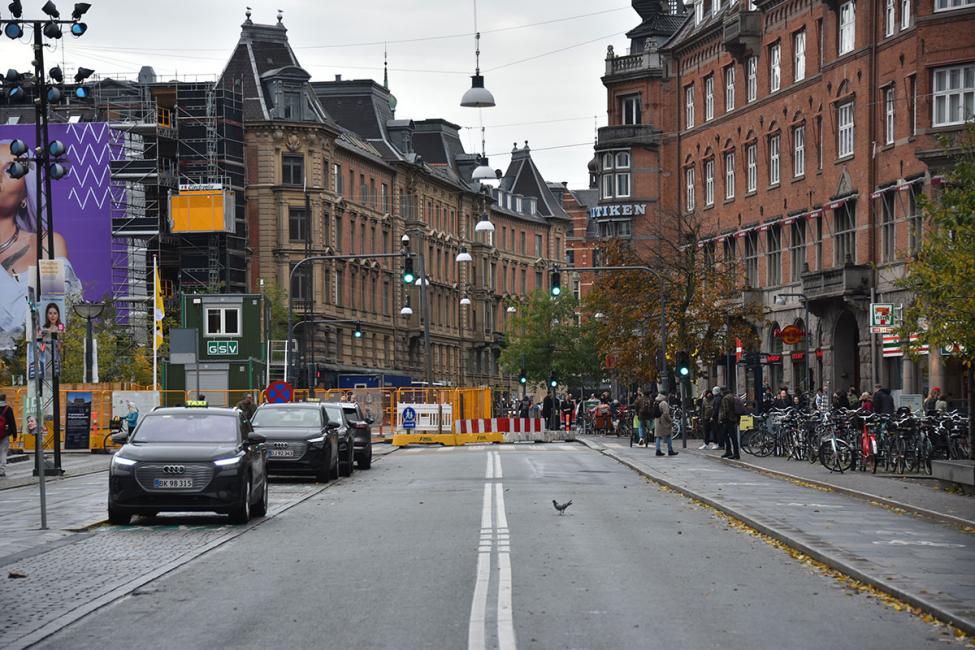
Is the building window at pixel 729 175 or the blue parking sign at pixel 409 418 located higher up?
the building window at pixel 729 175

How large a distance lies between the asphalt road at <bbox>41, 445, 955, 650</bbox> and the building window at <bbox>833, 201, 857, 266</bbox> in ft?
113

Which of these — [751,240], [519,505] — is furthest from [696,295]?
[519,505]

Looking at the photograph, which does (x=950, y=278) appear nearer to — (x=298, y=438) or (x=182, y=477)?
(x=182, y=477)

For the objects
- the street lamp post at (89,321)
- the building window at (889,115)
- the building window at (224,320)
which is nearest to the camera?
the street lamp post at (89,321)

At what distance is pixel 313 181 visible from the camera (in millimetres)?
89375

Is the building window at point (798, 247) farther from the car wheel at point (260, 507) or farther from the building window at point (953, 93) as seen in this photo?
the car wheel at point (260, 507)

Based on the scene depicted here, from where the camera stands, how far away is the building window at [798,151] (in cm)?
6084

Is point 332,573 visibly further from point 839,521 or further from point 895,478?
point 895,478

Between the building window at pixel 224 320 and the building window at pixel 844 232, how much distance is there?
25.1 m

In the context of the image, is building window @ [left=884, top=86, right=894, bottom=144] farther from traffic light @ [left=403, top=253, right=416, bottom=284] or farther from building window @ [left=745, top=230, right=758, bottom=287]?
traffic light @ [left=403, top=253, right=416, bottom=284]

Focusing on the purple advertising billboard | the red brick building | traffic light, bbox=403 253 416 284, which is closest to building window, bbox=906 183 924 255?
the red brick building

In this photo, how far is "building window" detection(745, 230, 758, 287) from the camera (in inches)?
2611

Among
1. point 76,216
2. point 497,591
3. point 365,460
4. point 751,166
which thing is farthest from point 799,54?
point 497,591

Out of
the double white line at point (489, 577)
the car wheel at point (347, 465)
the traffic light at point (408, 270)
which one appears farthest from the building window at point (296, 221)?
the double white line at point (489, 577)
